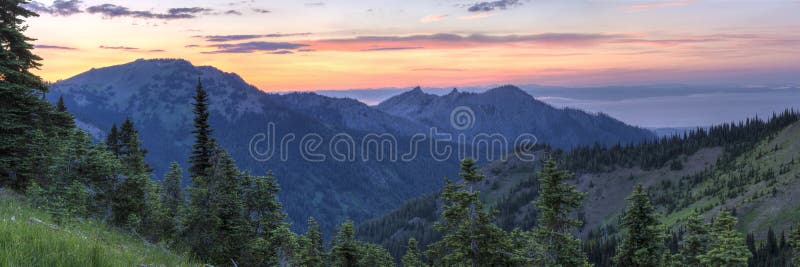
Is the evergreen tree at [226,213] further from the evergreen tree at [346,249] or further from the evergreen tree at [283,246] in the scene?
the evergreen tree at [346,249]

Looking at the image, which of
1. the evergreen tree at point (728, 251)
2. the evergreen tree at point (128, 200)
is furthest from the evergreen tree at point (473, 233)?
the evergreen tree at point (128, 200)

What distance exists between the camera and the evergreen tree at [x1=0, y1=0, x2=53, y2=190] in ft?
91.4

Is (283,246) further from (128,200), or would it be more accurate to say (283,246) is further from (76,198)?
(76,198)

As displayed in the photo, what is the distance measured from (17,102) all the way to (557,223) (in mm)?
35731

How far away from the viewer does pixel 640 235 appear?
28594mm

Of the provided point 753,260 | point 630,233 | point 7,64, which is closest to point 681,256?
point 630,233

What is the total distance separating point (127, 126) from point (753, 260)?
6058 inches

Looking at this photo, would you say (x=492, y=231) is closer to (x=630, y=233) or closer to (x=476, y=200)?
(x=476, y=200)

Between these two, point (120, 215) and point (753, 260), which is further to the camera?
point (753, 260)

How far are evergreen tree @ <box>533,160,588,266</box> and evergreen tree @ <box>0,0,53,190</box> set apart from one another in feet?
104

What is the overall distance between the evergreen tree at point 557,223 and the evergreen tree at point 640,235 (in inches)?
121

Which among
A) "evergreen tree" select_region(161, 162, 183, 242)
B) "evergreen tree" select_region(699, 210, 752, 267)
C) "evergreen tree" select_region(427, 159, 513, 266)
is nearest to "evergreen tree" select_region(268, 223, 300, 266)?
"evergreen tree" select_region(161, 162, 183, 242)

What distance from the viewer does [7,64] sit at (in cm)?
3092

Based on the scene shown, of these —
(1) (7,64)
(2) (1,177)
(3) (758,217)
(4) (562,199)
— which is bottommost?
(3) (758,217)
